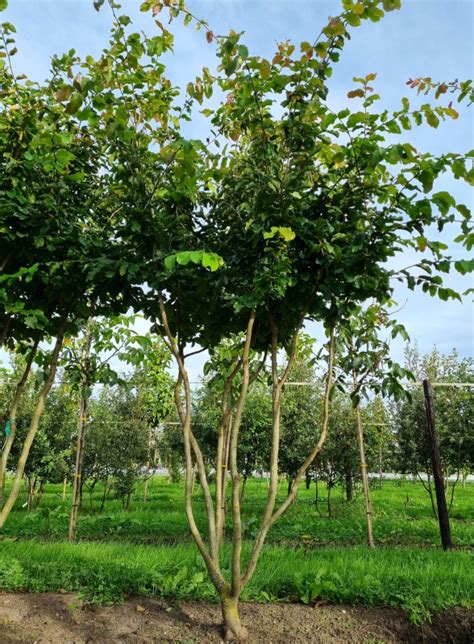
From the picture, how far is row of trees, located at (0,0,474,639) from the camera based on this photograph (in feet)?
9.36

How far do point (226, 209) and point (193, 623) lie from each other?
2.79 meters

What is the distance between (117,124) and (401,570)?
4369 millimetres

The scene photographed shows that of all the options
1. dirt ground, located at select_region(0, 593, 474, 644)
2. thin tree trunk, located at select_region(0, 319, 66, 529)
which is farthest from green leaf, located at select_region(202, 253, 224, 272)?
dirt ground, located at select_region(0, 593, 474, 644)

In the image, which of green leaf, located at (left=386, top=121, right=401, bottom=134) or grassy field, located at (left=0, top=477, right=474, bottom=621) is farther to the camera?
grassy field, located at (left=0, top=477, right=474, bottom=621)

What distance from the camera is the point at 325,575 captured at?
420 centimetres

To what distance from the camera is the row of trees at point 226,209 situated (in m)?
2.85

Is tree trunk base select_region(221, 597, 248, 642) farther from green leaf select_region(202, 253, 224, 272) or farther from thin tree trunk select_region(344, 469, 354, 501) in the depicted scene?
thin tree trunk select_region(344, 469, 354, 501)

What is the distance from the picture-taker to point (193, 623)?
3436mm

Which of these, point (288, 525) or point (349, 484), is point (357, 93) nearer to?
point (288, 525)

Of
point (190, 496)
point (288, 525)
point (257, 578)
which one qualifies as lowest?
point (288, 525)

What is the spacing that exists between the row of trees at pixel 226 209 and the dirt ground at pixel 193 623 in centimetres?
31

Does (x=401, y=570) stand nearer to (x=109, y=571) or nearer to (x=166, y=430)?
(x=109, y=571)

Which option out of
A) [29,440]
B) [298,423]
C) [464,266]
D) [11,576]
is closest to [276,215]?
[464,266]

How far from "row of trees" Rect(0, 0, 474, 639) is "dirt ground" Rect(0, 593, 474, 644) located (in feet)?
1.01
